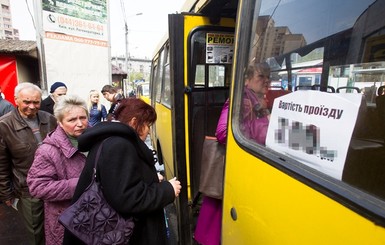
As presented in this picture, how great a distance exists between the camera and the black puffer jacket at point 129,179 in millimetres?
1372

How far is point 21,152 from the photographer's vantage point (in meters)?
2.34

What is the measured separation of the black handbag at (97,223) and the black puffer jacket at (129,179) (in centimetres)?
5

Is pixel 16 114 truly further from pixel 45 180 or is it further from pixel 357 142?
pixel 357 142

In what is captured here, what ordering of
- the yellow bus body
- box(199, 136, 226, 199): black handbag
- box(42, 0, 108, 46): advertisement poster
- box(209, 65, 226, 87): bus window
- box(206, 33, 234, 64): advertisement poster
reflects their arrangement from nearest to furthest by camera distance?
the yellow bus body < box(199, 136, 226, 199): black handbag < box(206, 33, 234, 64): advertisement poster < box(209, 65, 226, 87): bus window < box(42, 0, 108, 46): advertisement poster

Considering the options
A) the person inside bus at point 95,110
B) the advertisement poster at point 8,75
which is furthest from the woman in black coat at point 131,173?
the advertisement poster at point 8,75

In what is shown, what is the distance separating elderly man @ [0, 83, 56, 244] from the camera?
229 cm

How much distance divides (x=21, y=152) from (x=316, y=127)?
234 centimetres

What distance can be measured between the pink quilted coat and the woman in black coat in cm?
39

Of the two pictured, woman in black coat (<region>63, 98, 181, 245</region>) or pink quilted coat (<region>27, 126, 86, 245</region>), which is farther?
pink quilted coat (<region>27, 126, 86, 245</region>)

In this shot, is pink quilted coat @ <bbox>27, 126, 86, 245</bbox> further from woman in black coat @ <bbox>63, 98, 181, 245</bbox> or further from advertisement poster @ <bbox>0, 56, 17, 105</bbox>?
advertisement poster @ <bbox>0, 56, 17, 105</bbox>

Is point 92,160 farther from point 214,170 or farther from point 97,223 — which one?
point 214,170

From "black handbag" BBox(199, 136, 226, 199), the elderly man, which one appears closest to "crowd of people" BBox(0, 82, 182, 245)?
the elderly man

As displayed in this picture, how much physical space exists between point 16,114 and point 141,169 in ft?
5.09

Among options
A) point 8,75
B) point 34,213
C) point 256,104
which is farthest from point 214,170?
point 8,75
